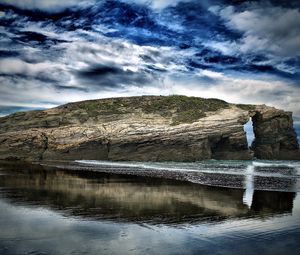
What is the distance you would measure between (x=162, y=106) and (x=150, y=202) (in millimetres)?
61108

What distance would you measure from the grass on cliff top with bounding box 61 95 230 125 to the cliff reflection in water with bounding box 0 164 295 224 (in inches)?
1896

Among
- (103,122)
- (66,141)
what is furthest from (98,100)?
(66,141)

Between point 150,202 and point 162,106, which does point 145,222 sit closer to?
point 150,202

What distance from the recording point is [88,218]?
39.1ft

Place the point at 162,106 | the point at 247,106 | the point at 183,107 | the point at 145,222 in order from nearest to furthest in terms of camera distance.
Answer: the point at 145,222
the point at 247,106
the point at 183,107
the point at 162,106

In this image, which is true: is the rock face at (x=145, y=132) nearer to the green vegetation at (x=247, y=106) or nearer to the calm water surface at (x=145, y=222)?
the green vegetation at (x=247, y=106)

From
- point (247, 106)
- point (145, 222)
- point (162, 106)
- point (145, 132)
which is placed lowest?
point (145, 222)

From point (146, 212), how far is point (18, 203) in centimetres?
544

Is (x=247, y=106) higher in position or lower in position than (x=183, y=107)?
higher

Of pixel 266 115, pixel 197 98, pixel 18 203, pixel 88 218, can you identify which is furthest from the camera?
pixel 197 98

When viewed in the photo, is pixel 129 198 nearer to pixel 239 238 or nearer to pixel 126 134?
pixel 239 238

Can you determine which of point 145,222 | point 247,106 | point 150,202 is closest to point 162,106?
point 247,106

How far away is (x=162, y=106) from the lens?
76.2 meters

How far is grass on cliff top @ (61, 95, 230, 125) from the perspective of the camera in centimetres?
7094
